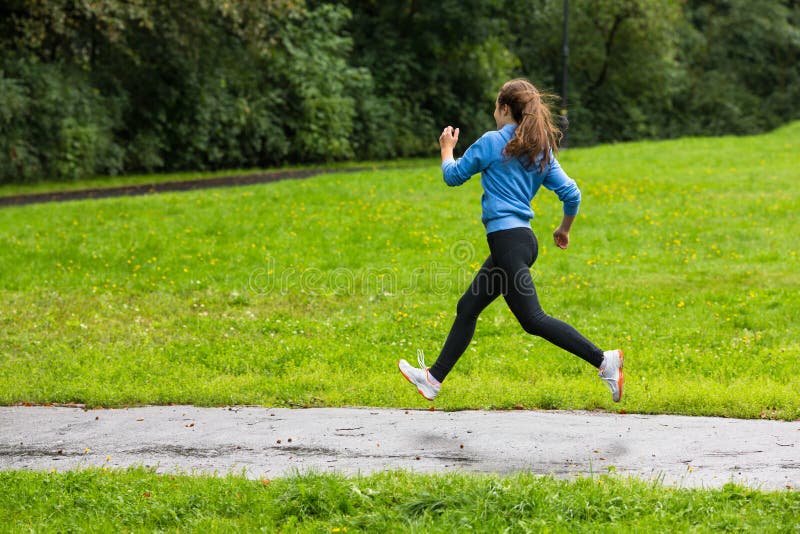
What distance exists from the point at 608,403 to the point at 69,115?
17.4m

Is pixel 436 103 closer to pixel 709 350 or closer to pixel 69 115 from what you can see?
pixel 69 115

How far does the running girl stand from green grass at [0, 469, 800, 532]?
116cm

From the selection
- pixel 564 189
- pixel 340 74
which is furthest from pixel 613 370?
pixel 340 74

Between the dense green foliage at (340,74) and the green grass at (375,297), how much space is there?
20.1 feet

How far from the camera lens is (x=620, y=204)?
48.3 feet

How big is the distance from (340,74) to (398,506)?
24.4m

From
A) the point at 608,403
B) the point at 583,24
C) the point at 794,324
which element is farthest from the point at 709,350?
the point at 583,24

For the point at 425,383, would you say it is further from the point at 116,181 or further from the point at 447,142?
the point at 116,181

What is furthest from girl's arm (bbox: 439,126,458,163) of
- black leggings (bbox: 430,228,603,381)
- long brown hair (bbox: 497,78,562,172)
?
black leggings (bbox: 430,228,603,381)

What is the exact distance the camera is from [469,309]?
565 centimetres

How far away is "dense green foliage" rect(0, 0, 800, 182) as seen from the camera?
808 inches

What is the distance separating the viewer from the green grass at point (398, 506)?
3926 millimetres

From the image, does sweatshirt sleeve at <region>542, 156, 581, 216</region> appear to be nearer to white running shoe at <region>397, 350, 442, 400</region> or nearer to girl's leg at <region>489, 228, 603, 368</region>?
girl's leg at <region>489, 228, 603, 368</region>

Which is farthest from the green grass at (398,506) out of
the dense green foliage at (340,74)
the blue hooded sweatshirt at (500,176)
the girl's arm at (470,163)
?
the dense green foliage at (340,74)
